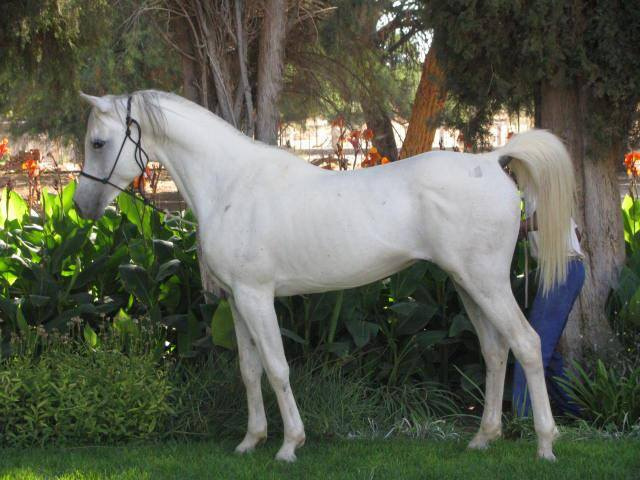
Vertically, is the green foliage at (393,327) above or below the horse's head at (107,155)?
below

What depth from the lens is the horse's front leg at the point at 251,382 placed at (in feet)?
15.0

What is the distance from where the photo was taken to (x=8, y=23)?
589 centimetres

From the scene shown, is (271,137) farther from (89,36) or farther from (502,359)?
(502,359)

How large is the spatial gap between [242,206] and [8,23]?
2.73 metres

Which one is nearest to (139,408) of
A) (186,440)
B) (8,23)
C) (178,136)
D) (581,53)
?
(186,440)

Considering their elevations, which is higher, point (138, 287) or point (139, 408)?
point (138, 287)

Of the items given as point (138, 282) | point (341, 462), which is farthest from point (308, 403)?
point (138, 282)

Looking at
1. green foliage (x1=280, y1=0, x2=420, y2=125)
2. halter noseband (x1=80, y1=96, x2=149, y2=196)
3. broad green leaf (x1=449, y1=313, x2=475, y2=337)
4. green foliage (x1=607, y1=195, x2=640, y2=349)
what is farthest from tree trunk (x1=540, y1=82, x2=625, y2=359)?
halter noseband (x1=80, y1=96, x2=149, y2=196)

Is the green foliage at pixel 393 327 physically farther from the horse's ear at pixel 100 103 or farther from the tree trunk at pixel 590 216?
the horse's ear at pixel 100 103

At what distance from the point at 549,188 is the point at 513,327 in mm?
735

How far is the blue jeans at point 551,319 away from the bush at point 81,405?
217 cm

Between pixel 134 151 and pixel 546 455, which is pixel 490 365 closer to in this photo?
pixel 546 455

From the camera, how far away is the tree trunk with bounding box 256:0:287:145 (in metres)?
5.76

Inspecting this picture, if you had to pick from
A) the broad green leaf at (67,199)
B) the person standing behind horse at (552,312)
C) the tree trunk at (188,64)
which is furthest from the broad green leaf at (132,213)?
the person standing behind horse at (552,312)
